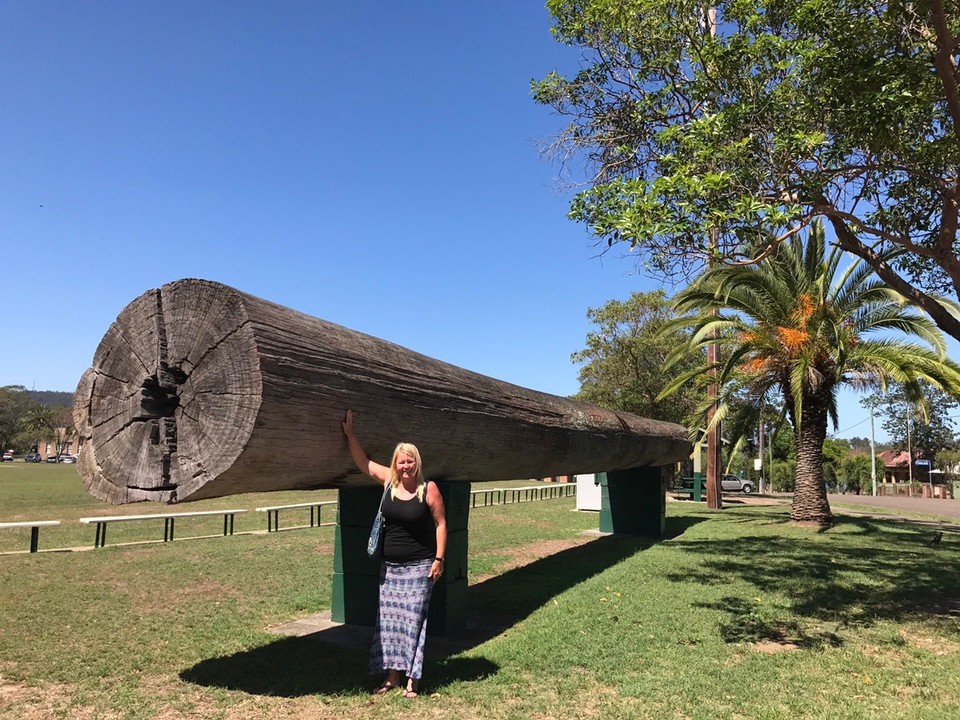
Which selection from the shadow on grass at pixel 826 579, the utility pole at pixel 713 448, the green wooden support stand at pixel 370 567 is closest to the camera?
the green wooden support stand at pixel 370 567

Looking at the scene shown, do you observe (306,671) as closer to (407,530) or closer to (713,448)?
(407,530)

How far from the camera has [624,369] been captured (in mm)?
26656

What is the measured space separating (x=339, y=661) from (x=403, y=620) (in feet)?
2.83

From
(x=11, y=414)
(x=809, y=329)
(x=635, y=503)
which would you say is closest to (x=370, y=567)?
(x=635, y=503)

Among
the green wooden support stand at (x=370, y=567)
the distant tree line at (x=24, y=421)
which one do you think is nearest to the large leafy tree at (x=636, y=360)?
the green wooden support stand at (x=370, y=567)

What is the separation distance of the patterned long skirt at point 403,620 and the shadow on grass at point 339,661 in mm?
205

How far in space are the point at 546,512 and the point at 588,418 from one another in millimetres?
10490

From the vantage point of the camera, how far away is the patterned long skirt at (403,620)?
3.96 metres

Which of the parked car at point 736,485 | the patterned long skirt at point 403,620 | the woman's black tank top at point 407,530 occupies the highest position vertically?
the woman's black tank top at point 407,530

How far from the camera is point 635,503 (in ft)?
40.5

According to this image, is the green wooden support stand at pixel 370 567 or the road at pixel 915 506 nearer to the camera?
the green wooden support stand at pixel 370 567

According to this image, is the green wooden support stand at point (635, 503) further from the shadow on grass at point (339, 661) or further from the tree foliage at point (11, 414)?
the tree foliage at point (11, 414)

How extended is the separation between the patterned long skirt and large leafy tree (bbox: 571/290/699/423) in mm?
22656

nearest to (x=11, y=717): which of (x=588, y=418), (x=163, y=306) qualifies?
(x=163, y=306)
